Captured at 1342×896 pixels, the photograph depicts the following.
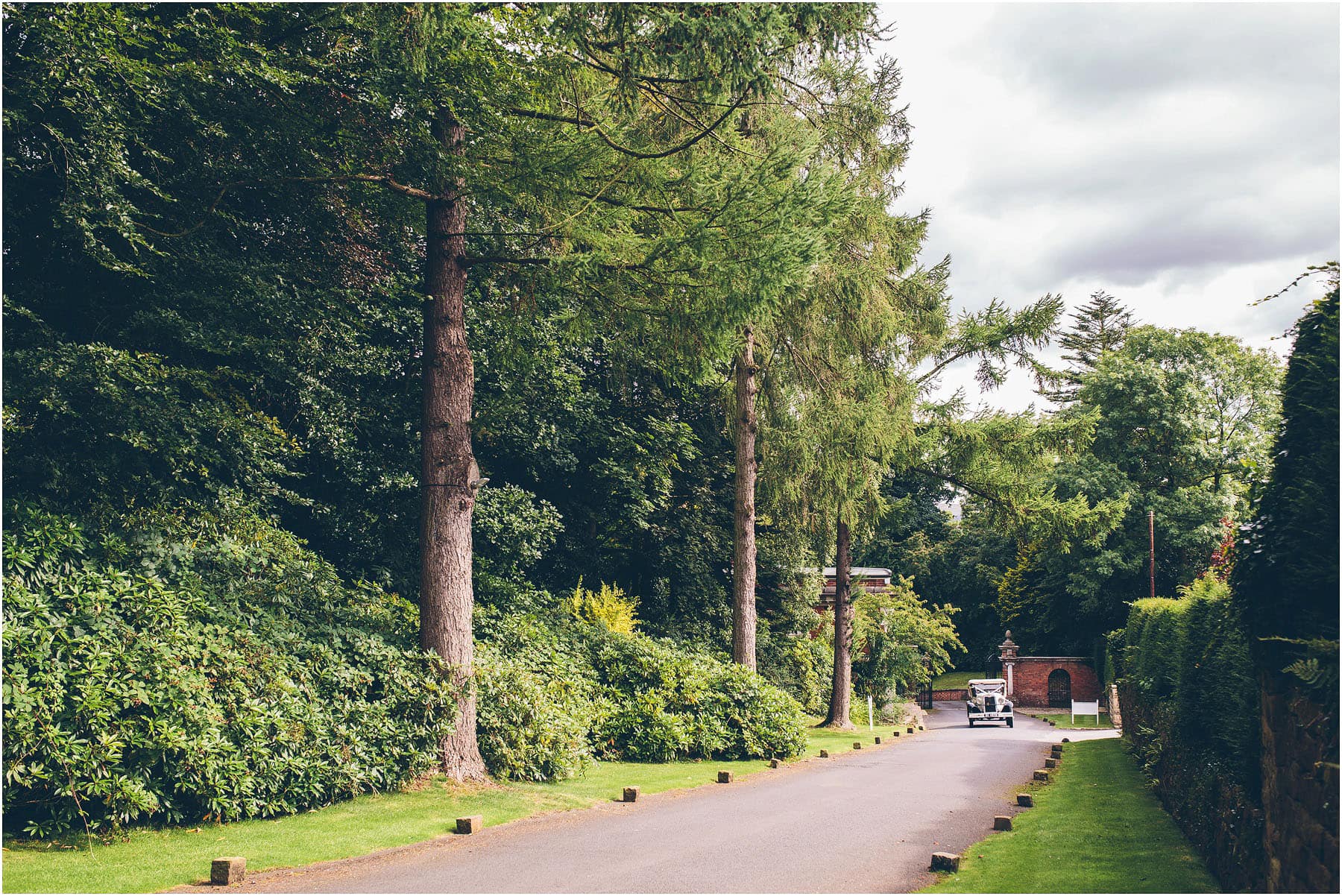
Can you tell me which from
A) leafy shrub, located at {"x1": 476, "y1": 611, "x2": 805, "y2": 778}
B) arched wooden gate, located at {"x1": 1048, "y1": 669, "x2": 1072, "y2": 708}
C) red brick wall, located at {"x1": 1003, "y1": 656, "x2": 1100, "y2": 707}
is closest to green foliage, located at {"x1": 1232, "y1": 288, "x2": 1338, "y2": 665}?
leafy shrub, located at {"x1": 476, "y1": 611, "x2": 805, "y2": 778}

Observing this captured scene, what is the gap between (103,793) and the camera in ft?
27.2

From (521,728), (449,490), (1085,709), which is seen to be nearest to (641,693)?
(521,728)

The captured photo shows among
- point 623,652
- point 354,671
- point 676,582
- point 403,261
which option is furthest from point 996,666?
point 354,671

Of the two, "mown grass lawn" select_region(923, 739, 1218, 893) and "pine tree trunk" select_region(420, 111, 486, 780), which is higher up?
"pine tree trunk" select_region(420, 111, 486, 780)

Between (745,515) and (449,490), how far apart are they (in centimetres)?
952

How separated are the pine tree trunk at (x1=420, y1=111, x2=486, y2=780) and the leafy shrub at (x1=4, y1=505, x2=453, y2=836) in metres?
0.38

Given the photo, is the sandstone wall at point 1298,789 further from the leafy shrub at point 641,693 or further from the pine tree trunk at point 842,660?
the pine tree trunk at point 842,660

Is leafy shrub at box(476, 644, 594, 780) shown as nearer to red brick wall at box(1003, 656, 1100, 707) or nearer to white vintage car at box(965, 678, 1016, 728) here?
white vintage car at box(965, 678, 1016, 728)

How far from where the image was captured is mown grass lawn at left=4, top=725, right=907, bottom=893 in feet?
23.6

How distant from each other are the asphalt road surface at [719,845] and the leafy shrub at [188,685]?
189 cm

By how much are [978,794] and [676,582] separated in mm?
10931

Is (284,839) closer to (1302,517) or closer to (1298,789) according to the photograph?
(1298,789)

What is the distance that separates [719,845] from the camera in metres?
9.18

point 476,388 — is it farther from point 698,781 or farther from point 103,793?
point 103,793
